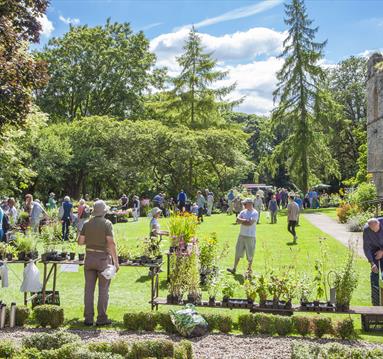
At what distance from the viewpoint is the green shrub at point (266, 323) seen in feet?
23.6

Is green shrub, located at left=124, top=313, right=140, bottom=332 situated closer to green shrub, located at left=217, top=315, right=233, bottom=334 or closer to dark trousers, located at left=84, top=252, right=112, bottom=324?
dark trousers, located at left=84, top=252, right=112, bottom=324

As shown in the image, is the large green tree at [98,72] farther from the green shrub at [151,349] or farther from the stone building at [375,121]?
the green shrub at [151,349]

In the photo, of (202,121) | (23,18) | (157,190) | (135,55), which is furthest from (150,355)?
(135,55)

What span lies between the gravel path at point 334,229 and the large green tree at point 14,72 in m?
10.0

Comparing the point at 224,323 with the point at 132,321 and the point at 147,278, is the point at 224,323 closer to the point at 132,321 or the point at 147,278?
the point at 132,321

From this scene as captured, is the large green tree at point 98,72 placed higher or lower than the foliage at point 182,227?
higher

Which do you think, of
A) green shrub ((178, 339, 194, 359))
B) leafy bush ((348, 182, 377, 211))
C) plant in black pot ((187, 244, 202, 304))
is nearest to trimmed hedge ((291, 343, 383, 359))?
green shrub ((178, 339, 194, 359))

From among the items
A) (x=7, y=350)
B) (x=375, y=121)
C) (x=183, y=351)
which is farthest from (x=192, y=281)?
(x=375, y=121)

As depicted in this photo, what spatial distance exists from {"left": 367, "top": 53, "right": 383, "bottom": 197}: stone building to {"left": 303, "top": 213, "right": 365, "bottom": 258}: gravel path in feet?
15.3

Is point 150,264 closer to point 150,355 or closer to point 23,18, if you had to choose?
point 150,355

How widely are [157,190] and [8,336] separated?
98.5 feet

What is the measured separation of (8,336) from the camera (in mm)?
7055

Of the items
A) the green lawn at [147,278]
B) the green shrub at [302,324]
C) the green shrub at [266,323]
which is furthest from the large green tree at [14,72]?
the green shrub at [302,324]

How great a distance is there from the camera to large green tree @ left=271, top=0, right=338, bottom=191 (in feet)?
118
